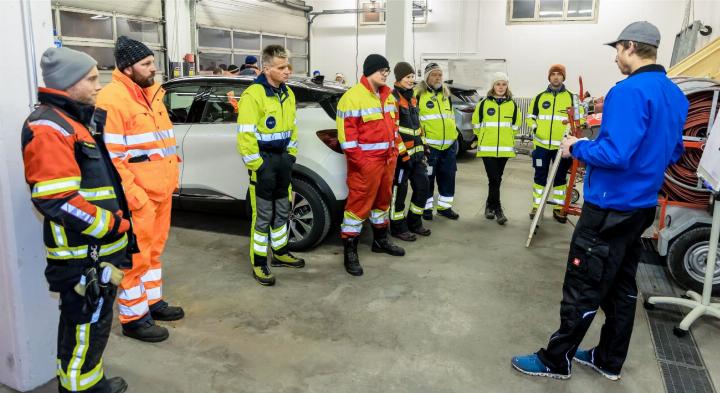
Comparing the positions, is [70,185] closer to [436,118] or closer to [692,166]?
[436,118]

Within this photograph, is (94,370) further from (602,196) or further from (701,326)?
(701,326)

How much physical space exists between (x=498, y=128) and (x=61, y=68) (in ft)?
14.3

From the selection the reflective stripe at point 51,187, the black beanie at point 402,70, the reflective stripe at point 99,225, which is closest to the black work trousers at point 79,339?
the reflective stripe at point 99,225

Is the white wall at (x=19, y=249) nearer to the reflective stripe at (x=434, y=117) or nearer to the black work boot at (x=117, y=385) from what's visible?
the black work boot at (x=117, y=385)

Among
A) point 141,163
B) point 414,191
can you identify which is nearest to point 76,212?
point 141,163

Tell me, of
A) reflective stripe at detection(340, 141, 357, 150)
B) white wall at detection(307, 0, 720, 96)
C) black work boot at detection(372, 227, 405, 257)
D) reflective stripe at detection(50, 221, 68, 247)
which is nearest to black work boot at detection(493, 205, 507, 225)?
black work boot at detection(372, 227, 405, 257)

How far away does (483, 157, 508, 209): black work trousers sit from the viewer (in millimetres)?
5691

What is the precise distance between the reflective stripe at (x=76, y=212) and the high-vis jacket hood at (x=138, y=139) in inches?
31.6

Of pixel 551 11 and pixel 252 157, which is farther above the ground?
pixel 551 11

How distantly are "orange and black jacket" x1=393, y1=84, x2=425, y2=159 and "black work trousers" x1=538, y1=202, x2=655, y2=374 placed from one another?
235 centimetres

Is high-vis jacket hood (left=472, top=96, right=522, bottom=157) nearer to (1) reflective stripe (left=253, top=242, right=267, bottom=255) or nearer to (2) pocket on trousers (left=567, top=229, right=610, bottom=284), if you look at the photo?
(1) reflective stripe (left=253, top=242, right=267, bottom=255)

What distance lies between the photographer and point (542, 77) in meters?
12.9

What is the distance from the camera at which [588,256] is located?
8.28ft

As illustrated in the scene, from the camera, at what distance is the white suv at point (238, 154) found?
4297mm
